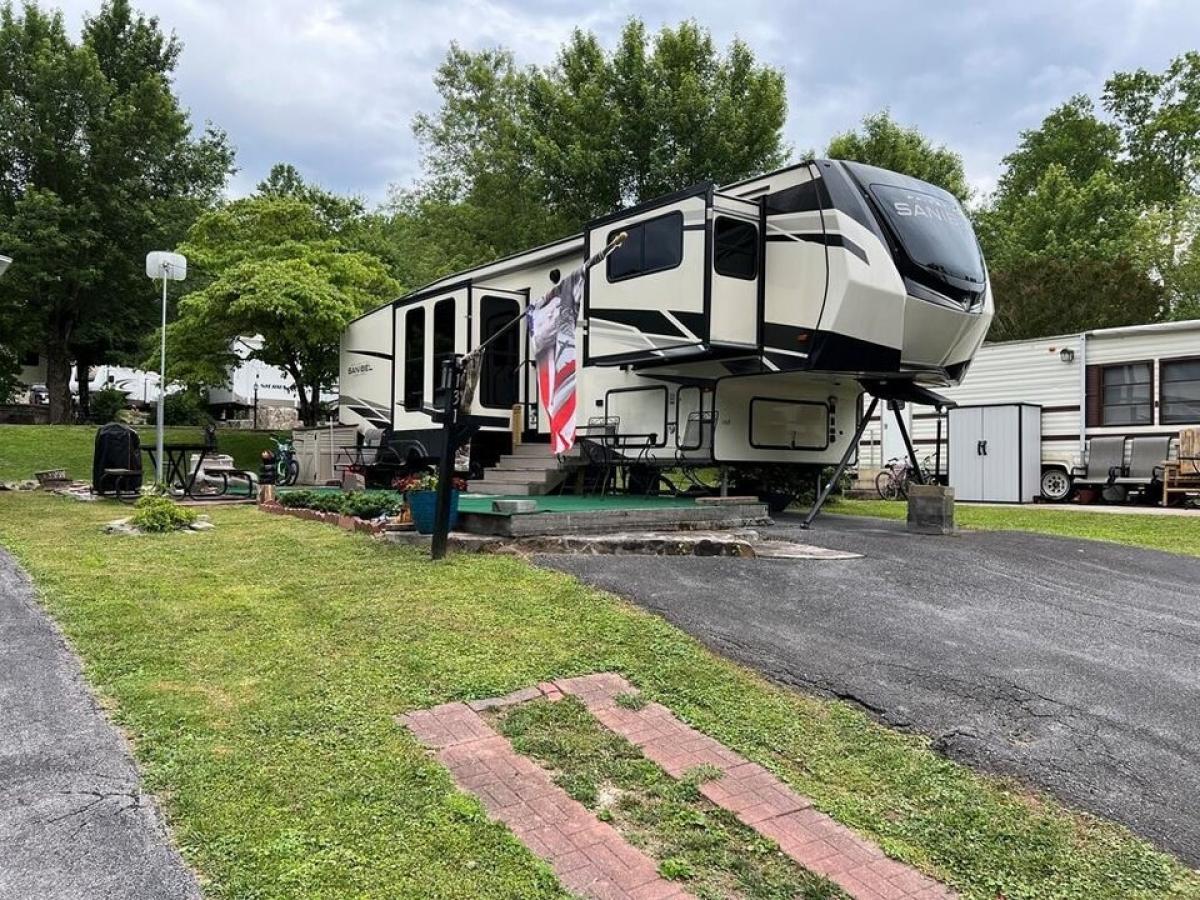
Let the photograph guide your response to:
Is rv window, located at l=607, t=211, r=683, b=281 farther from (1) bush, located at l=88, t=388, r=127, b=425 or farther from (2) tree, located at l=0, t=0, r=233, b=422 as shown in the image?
(1) bush, located at l=88, t=388, r=127, b=425

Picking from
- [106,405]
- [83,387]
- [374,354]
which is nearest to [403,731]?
[374,354]

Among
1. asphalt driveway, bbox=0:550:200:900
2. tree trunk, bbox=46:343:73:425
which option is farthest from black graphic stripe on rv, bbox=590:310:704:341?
tree trunk, bbox=46:343:73:425

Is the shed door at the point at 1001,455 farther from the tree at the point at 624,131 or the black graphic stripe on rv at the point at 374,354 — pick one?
the black graphic stripe on rv at the point at 374,354

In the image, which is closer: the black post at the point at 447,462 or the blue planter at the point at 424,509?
the black post at the point at 447,462

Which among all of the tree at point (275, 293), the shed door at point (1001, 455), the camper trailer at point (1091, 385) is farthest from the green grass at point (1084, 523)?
the tree at point (275, 293)

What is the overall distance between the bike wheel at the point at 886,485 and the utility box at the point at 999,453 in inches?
41.7

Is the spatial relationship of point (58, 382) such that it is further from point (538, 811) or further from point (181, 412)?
point (538, 811)

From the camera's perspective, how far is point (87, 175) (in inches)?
918

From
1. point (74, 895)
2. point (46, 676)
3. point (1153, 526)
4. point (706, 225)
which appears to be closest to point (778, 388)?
point (706, 225)

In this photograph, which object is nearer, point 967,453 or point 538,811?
point 538,811

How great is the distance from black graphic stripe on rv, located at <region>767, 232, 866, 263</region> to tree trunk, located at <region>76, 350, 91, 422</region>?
2742cm

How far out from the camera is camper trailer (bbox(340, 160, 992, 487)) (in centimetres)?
754

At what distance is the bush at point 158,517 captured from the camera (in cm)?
816

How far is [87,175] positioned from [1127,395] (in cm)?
2590
